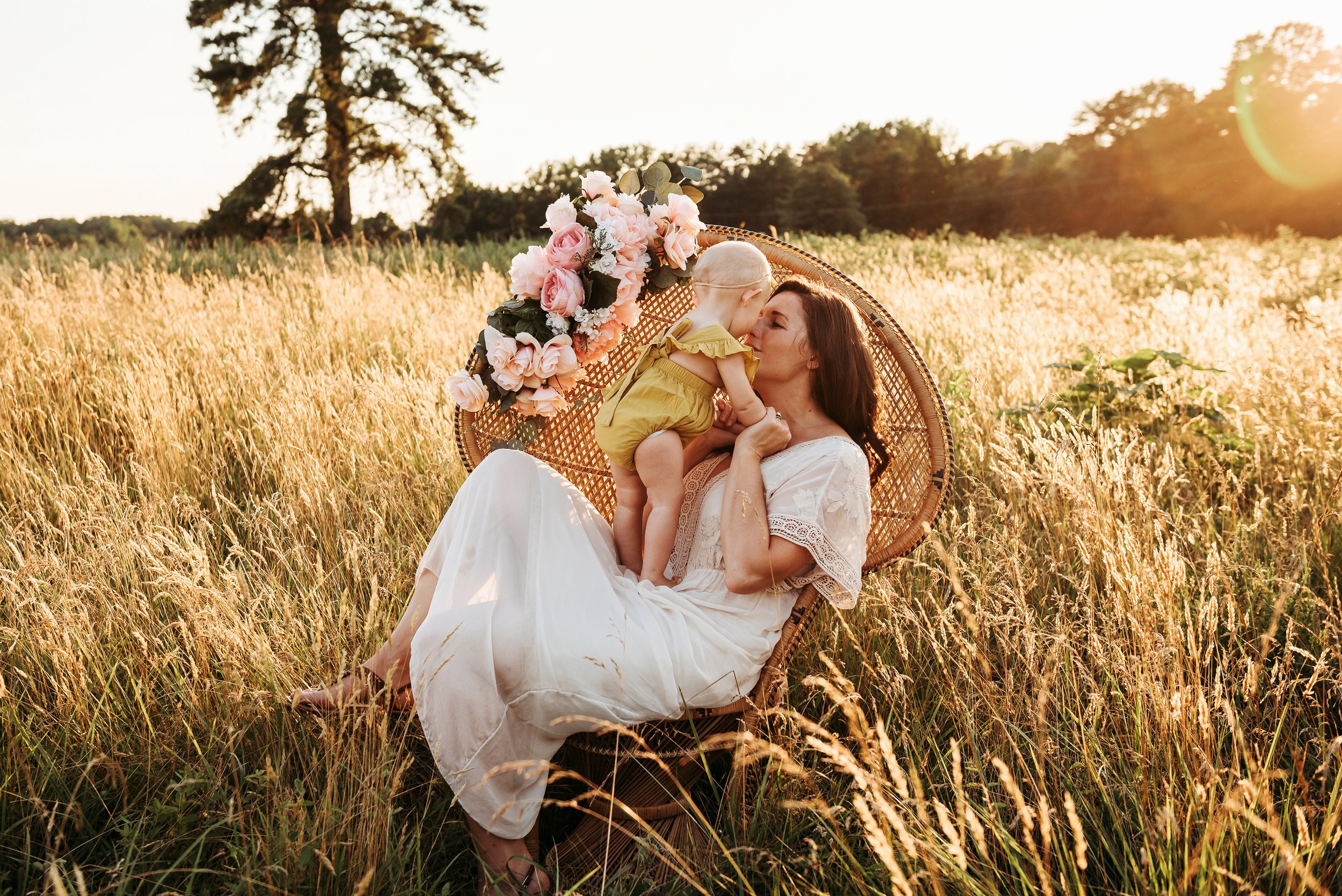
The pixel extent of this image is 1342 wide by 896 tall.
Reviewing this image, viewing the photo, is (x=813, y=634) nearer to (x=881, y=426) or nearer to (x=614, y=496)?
(x=881, y=426)

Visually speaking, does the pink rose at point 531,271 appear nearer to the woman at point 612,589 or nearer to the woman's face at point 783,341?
the woman at point 612,589

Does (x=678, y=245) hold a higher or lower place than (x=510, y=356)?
higher

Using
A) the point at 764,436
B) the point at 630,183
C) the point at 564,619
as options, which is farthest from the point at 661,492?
the point at 630,183

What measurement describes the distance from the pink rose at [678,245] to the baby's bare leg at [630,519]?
2.18ft

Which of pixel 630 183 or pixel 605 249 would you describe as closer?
pixel 605 249

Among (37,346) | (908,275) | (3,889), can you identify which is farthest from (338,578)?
(908,275)

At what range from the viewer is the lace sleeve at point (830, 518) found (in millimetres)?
2074

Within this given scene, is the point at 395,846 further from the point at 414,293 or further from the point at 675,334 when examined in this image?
the point at 414,293

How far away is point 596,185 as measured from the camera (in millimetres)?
2639

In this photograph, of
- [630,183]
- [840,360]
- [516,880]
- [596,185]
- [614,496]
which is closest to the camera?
[516,880]

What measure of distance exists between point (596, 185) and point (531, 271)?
343mm

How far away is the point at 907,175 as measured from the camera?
38656mm

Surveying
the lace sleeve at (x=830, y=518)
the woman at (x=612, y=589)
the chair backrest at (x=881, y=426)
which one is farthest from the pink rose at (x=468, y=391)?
the lace sleeve at (x=830, y=518)

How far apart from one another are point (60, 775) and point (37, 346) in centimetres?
339
